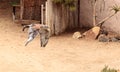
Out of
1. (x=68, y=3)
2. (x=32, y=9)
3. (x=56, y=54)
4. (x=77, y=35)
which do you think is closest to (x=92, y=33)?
(x=77, y=35)

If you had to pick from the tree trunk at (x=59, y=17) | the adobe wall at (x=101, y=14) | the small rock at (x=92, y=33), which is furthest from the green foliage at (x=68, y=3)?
the adobe wall at (x=101, y=14)

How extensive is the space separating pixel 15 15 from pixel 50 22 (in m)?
2.23

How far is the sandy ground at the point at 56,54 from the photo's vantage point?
30.3 feet

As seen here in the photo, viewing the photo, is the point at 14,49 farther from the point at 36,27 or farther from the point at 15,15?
the point at 15,15

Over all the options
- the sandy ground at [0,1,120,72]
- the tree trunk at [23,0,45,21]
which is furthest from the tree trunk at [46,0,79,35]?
the tree trunk at [23,0,45,21]

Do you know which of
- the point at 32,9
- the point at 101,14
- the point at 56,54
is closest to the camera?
the point at 56,54

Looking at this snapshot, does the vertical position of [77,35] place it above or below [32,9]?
below

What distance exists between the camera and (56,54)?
10492mm

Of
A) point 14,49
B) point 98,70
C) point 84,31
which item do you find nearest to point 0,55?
point 14,49

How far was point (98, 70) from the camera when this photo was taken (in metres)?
9.05

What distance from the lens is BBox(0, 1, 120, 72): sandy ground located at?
9242mm

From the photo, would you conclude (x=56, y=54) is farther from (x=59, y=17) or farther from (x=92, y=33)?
(x=59, y=17)

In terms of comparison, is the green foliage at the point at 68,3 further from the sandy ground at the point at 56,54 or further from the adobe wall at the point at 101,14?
the adobe wall at the point at 101,14

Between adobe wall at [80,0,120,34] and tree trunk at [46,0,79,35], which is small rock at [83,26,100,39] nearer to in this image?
adobe wall at [80,0,120,34]
